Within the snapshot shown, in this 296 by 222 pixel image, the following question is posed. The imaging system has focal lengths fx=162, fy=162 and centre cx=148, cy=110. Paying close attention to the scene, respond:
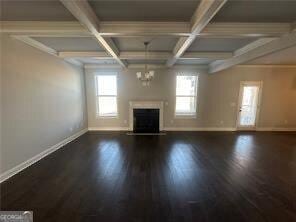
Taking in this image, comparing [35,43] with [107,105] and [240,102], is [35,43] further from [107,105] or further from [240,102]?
[240,102]

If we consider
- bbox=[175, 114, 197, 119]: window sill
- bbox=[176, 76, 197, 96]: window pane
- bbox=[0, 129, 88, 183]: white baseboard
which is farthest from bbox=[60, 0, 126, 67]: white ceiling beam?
bbox=[175, 114, 197, 119]: window sill

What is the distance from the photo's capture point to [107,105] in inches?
279

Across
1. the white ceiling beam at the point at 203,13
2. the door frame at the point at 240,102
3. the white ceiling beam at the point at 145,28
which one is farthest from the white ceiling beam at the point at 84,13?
the door frame at the point at 240,102

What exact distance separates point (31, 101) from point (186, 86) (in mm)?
5552

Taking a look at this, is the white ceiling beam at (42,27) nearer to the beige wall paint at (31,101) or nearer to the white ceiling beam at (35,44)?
the beige wall paint at (31,101)

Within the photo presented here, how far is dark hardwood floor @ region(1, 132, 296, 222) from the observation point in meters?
2.21

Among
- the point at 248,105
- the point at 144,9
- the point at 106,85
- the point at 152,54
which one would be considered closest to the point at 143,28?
the point at 144,9

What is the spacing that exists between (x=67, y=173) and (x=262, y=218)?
3.35 m

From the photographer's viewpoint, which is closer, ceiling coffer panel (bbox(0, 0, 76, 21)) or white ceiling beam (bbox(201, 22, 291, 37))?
A: ceiling coffer panel (bbox(0, 0, 76, 21))

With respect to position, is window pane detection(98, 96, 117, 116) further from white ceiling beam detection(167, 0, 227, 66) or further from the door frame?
the door frame

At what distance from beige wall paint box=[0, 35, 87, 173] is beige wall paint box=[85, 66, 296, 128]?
1968 millimetres

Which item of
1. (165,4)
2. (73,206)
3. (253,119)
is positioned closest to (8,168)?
(73,206)

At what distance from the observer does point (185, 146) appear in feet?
16.5

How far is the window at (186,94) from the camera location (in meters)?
7.03
